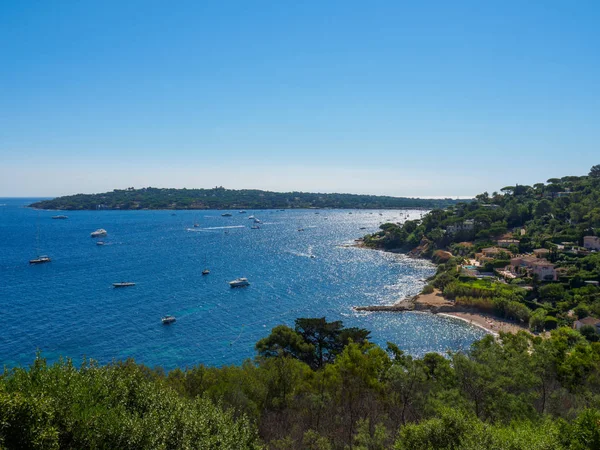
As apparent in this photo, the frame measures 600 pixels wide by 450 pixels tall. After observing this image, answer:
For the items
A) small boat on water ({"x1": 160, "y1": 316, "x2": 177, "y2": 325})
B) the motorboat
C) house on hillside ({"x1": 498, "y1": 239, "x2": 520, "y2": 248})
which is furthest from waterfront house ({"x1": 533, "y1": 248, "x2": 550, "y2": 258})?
the motorboat

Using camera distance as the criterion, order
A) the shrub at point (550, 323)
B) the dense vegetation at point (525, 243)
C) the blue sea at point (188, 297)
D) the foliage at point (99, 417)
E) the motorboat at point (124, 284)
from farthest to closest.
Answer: the motorboat at point (124, 284)
the dense vegetation at point (525, 243)
the shrub at point (550, 323)
the blue sea at point (188, 297)
the foliage at point (99, 417)

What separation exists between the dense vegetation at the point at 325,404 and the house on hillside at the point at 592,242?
51.9m

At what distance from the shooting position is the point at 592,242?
6962cm

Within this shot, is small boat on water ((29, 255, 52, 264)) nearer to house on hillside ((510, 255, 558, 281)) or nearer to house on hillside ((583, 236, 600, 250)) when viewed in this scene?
house on hillside ((510, 255, 558, 281))

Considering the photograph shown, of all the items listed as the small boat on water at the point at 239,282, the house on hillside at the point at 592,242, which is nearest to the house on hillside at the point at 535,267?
the house on hillside at the point at 592,242

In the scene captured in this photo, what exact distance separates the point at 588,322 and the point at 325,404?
3616cm

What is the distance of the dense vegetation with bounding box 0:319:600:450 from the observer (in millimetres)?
11562

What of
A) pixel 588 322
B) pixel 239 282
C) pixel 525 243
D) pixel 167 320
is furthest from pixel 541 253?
pixel 167 320

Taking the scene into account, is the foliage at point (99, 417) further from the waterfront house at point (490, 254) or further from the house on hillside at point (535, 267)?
the waterfront house at point (490, 254)

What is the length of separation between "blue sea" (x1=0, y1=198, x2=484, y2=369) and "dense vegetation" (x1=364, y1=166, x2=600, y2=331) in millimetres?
6710

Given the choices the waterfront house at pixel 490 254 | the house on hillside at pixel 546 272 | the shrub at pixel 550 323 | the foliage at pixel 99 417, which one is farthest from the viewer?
the waterfront house at pixel 490 254

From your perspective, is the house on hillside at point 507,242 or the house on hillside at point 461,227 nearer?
the house on hillside at point 507,242

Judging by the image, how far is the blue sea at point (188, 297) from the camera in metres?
40.8

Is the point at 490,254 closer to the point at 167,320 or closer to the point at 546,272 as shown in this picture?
the point at 546,272
